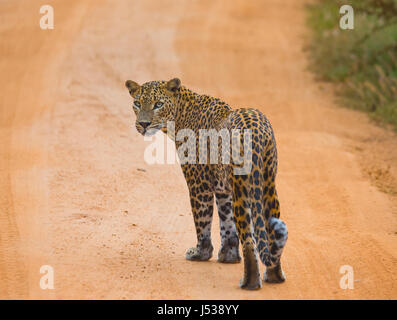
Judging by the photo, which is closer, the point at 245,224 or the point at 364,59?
the point at 245,224

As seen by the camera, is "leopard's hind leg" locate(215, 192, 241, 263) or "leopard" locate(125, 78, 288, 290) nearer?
"leopard" locate(125, 78, 288, 290)

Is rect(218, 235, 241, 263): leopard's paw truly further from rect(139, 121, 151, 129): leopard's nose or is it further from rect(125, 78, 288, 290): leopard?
rect(139, 121, 151, 129): leopard's nose

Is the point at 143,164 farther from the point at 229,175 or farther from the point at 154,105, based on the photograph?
the point at 229,175

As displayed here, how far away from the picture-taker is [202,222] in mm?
7805

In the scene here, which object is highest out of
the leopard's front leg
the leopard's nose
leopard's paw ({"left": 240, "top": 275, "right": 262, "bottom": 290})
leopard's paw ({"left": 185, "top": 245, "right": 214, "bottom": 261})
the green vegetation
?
the green vegetation

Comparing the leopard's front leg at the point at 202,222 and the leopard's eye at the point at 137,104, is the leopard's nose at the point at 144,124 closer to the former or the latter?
the leopard's eye at the point at 137,104

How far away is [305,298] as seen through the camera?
6.95 meters

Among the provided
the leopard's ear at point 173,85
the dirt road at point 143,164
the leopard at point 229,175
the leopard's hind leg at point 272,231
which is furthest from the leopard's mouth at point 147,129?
the leopard's hind leg at point 272,231

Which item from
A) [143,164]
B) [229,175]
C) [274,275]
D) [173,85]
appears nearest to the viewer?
[229,175]

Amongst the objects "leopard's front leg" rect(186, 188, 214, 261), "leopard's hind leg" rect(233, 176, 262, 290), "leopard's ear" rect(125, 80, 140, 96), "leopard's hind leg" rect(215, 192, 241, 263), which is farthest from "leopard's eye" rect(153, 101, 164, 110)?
"leopard's hind leg" rect(233, 176, 262, 290)

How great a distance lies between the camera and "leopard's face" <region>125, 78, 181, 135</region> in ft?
25.7

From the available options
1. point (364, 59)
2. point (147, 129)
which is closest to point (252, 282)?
point (147, 129)

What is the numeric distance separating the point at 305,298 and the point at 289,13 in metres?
17.4

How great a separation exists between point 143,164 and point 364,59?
7.60 m
